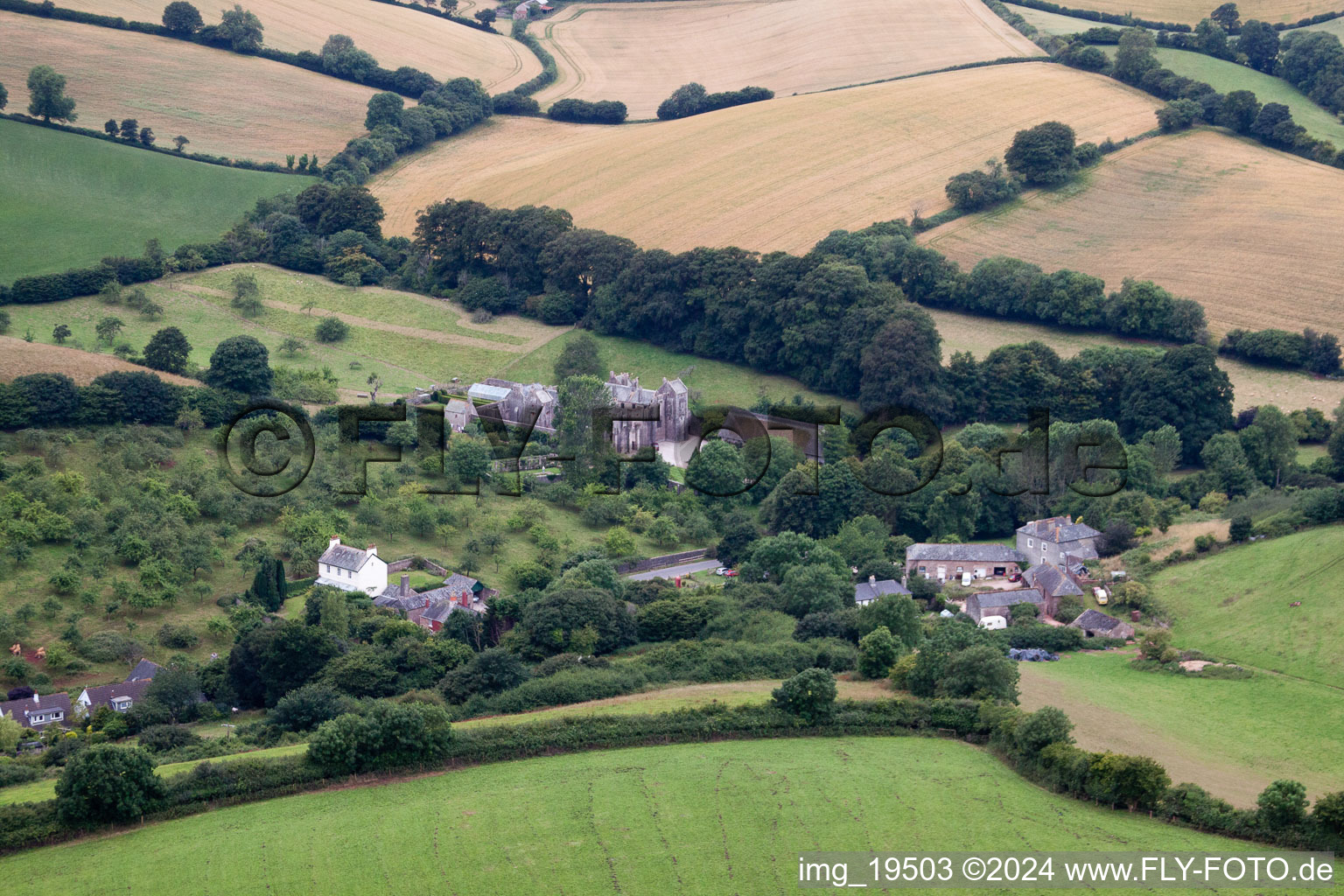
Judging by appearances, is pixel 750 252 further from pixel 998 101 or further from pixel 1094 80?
pixel 1094 80

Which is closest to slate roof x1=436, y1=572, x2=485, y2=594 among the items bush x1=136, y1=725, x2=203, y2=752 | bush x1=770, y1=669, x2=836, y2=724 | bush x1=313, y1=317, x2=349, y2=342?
bush x1=136, y1=725, x2=203, y2=752

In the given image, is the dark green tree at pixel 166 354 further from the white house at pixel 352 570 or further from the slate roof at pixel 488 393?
the white house at pixel 352 570

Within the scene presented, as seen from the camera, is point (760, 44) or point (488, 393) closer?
point (488, 393)

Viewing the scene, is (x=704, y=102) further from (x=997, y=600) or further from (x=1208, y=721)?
(x=1208, y=721)

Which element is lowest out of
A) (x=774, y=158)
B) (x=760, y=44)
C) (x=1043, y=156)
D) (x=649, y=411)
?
(x=649, y=411)

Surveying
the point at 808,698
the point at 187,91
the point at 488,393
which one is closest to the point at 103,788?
the point at 808,698

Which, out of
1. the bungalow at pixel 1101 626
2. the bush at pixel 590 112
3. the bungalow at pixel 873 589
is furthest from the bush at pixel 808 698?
the bush at pixel 590 112

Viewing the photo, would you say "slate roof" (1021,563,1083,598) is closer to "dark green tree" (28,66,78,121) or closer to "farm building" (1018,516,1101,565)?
"farm building" (1018,516,1101,565)
